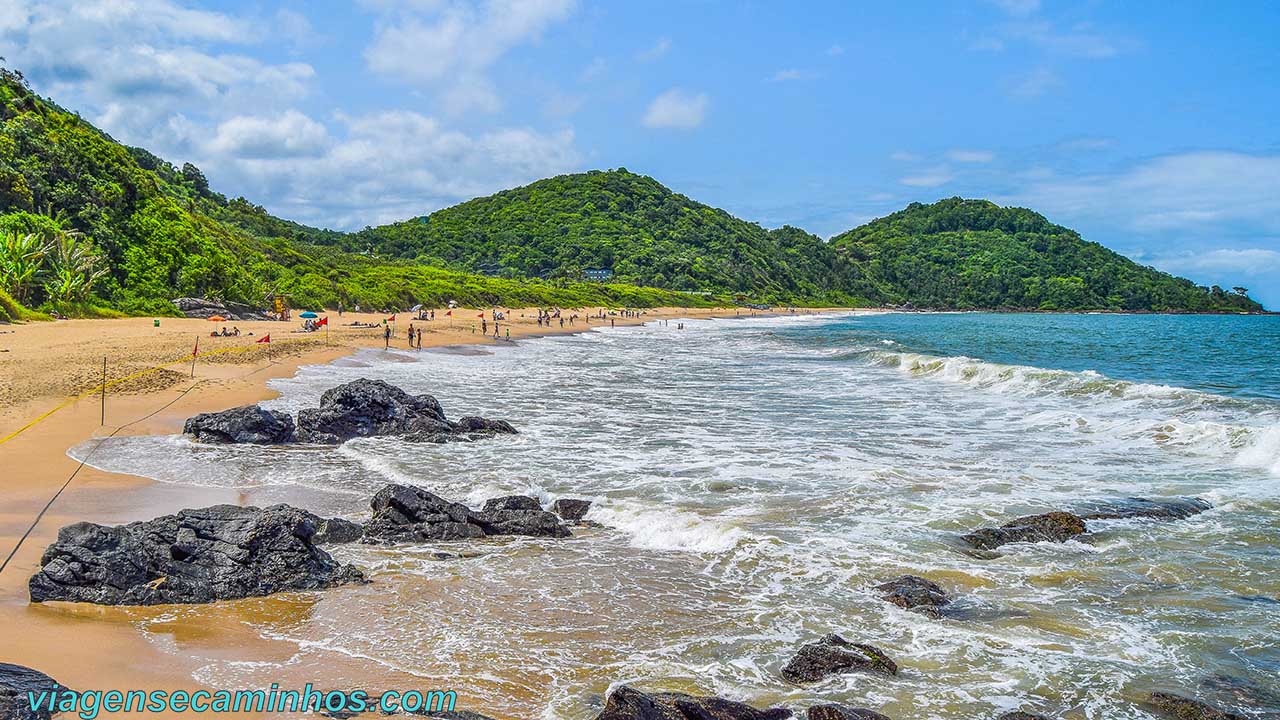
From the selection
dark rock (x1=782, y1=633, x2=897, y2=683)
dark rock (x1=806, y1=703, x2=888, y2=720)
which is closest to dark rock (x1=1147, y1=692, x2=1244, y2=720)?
dark rock (x1=782, y1=633, x2=897, y2=683)

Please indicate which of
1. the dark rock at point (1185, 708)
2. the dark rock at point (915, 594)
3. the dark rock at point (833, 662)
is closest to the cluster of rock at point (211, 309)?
the dark rock at point (915, 594)

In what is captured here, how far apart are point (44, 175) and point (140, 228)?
5.53 meters

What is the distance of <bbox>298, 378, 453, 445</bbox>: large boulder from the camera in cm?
1712

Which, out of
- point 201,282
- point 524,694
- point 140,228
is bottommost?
point 524,694

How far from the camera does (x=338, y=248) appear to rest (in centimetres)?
11838

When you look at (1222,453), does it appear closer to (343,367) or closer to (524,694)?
(524,694)

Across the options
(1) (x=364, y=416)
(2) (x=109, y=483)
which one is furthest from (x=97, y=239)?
(2) (x=109, y=483)

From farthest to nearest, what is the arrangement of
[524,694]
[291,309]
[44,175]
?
1. [291,309]
2. [44,175]
3. [524,694]

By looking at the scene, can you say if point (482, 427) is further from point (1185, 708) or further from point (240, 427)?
point (1185, 708)

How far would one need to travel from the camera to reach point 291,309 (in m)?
62.1

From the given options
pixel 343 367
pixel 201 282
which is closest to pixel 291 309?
pixel 201 282

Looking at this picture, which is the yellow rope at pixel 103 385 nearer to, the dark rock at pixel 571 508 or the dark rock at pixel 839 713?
the dark rock at pixel 571 508

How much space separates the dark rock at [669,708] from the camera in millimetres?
5832

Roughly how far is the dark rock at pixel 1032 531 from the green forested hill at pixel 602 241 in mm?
125094
